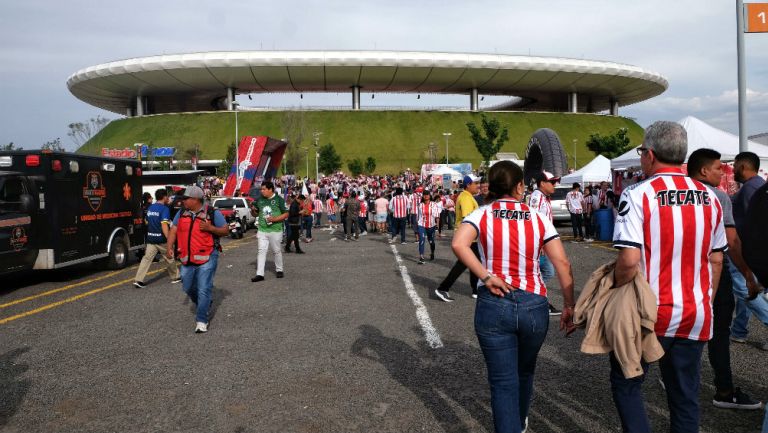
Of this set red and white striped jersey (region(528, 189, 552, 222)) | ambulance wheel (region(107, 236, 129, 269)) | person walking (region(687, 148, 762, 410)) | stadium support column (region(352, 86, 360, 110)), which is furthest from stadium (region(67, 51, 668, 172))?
person walking (region(687, 148, 762, 410))

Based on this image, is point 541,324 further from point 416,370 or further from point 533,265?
point 416,370

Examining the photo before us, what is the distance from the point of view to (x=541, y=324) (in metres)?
3.08

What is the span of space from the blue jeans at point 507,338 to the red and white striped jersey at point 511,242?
9 centimetres

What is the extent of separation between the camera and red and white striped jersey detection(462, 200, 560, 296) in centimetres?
311

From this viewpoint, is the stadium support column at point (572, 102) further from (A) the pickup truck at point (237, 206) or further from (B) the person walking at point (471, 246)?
(B) the person walking at point (471, 246)

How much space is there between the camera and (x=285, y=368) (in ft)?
16.9

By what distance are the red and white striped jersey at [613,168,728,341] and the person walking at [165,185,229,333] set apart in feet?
16.7

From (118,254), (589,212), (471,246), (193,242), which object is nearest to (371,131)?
(589,212)

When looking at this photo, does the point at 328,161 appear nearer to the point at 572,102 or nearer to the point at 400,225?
the point at 572,102


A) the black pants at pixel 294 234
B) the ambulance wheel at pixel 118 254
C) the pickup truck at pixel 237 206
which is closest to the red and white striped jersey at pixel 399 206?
the black pants at pixel 294 234

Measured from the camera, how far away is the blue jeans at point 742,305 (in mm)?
4879

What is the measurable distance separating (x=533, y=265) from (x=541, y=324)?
32cm

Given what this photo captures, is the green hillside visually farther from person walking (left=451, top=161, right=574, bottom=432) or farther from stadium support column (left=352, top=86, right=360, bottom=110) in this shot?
person walking (left=451, top=161, right=574, bottom=432)

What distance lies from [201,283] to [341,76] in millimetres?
86867
